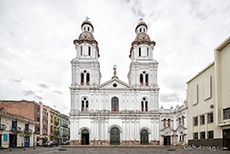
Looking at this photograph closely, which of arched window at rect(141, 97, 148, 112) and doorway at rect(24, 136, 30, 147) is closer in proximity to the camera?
doorway at rect(24, 136, 30, 147)

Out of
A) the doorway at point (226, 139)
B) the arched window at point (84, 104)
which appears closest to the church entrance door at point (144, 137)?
the arched window at point (84, 104)

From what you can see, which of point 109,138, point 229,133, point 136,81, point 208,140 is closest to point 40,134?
point 109,138

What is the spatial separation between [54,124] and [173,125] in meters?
32.3

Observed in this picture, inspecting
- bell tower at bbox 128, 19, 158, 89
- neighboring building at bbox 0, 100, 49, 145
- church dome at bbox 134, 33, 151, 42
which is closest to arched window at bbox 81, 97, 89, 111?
bell tower at bbox 128, 19, 158, 89

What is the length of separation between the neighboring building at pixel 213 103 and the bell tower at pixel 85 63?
20.2 meters

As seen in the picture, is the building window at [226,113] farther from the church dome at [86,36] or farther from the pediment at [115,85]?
the church dome at [86,36]

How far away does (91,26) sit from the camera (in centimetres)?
5231

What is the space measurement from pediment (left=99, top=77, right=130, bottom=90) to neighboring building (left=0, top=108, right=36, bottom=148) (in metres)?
15.4

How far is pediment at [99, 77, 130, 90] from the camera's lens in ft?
160

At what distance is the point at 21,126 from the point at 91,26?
78.3 ft

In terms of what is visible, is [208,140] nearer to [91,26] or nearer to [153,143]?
[153,143]

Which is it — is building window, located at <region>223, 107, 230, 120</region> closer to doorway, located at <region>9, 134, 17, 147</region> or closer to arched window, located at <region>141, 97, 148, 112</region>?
arched window, located at <region>141, 97, 148, 112</region>

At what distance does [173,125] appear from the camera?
4750cm

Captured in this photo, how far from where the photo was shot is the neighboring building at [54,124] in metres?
62.7
